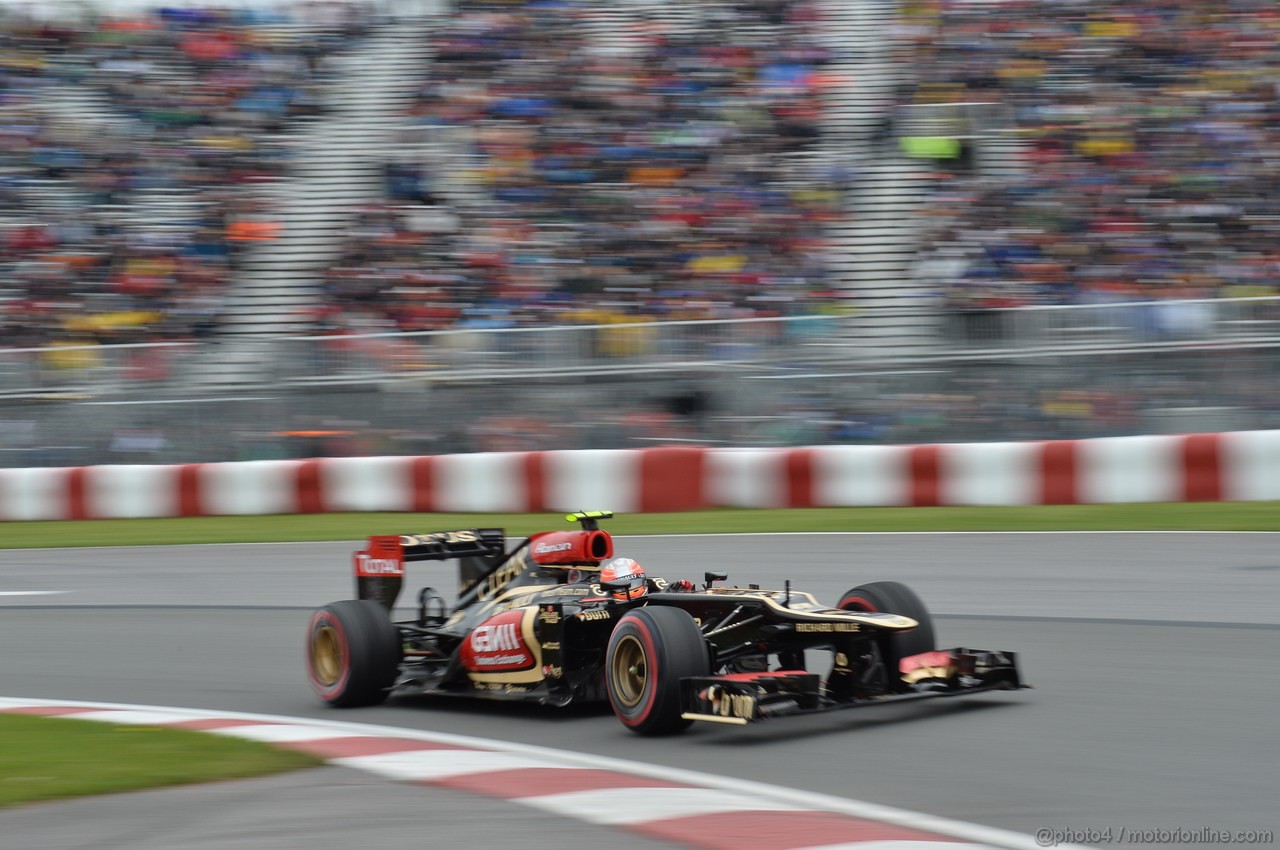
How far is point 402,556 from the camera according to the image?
7574mm

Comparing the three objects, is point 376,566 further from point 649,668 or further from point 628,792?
point 628,792

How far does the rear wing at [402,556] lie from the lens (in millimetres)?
7570

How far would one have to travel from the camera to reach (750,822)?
4375mm

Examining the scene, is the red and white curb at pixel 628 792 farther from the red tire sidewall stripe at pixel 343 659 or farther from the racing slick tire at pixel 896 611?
the racing slick tire at pixel 896 611

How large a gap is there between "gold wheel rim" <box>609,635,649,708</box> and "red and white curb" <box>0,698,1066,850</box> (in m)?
0.37

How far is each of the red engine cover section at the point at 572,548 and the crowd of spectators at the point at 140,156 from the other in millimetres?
11043

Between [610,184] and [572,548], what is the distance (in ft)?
35.7

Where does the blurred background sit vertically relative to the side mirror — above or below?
above

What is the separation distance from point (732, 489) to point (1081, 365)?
323cm

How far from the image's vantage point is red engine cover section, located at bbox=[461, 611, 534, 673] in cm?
670

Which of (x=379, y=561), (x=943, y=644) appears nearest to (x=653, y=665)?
(x=379, y=561)

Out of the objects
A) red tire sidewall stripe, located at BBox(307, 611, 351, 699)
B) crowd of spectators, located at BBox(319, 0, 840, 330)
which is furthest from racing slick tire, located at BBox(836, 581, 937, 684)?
crowd of spectators, located at BBox(319, 0, 840, 330)

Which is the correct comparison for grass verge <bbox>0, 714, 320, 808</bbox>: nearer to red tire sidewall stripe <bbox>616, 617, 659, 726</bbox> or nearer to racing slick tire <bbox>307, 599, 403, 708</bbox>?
racing slick tire <bbox>307, 599, 403, 708</bbox>

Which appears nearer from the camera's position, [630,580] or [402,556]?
[630,580]
